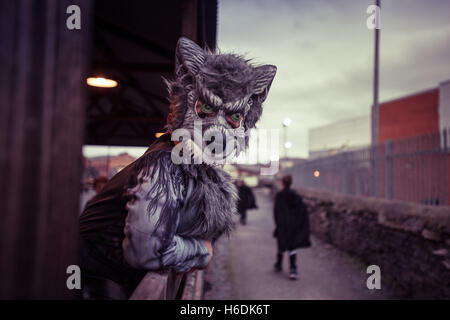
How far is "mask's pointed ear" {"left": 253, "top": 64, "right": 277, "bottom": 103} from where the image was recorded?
1.18 metres

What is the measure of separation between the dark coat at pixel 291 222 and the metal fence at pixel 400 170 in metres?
1.67

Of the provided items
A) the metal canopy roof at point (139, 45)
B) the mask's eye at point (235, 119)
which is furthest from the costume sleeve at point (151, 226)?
the metal canopy roof at point (139, 45)

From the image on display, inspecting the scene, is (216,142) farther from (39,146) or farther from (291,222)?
(291,222)

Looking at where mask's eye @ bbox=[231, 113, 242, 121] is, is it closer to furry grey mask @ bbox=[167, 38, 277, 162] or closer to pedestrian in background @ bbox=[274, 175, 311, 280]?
furry grey mask @ bbox=[167, 38, 277, 162]

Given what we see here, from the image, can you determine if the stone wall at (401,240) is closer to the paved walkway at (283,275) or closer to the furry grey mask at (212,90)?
the paved walkway at (283,275)

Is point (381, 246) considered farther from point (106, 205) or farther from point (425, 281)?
point (106, 205)

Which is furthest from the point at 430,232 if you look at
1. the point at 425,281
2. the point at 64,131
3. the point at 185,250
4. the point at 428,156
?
the point at 64,131

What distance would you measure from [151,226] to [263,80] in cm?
67

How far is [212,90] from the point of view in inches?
42.2

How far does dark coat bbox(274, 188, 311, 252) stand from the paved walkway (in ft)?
1.98

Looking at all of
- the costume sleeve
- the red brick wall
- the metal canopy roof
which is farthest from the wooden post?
the red brick wall

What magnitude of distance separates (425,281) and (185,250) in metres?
4.52

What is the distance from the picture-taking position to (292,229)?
626 centimetres

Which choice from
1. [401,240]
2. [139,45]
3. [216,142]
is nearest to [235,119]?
[216,142]
